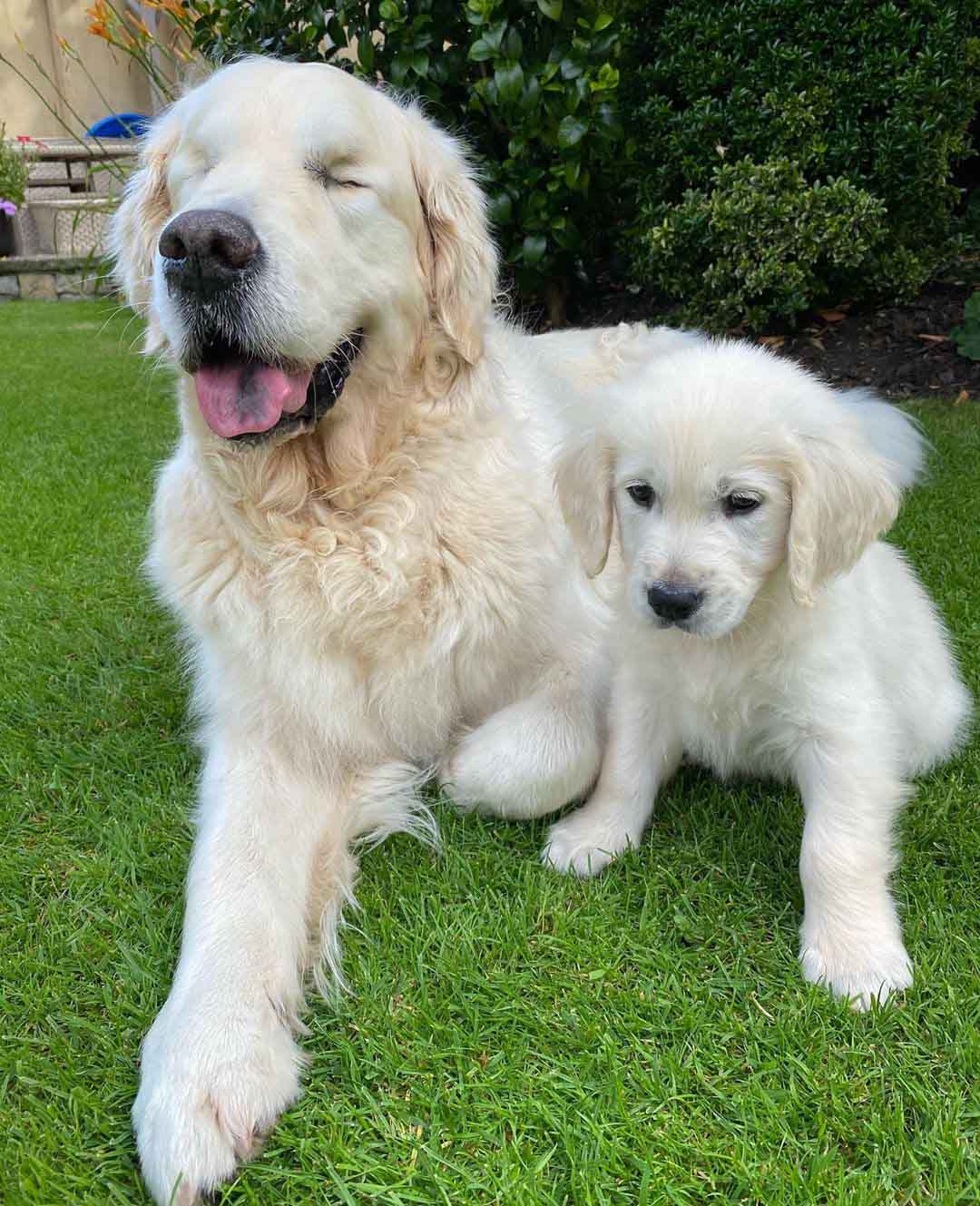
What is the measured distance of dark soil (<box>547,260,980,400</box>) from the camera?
218 inches

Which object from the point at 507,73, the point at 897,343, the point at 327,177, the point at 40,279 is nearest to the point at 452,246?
the point at 327,177

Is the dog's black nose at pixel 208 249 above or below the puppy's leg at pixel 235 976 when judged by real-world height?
above

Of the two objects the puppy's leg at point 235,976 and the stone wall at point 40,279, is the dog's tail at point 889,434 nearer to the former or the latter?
the puppy's leg at point 235,976

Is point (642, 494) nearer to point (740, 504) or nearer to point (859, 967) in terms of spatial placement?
point (740, 504)

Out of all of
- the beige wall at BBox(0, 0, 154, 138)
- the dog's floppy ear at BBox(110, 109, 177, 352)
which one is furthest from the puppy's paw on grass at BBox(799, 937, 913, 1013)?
the beige wall at BBox(0, 0, 154, 138)

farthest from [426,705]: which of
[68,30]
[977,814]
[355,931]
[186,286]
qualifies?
[68,30]

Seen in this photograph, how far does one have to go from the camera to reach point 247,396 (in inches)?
84.0

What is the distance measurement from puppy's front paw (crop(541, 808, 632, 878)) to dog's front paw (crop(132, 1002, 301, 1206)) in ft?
2.13

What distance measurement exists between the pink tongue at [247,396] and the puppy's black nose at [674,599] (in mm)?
849

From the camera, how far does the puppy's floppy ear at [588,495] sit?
6.89 ft

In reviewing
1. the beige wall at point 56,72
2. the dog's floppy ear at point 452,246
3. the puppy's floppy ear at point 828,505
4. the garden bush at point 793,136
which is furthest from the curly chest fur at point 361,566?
the beige wall at point 56,72

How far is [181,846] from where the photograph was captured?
7.30ft

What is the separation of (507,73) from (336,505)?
10.7 ft

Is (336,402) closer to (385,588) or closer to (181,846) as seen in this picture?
(385,588)
